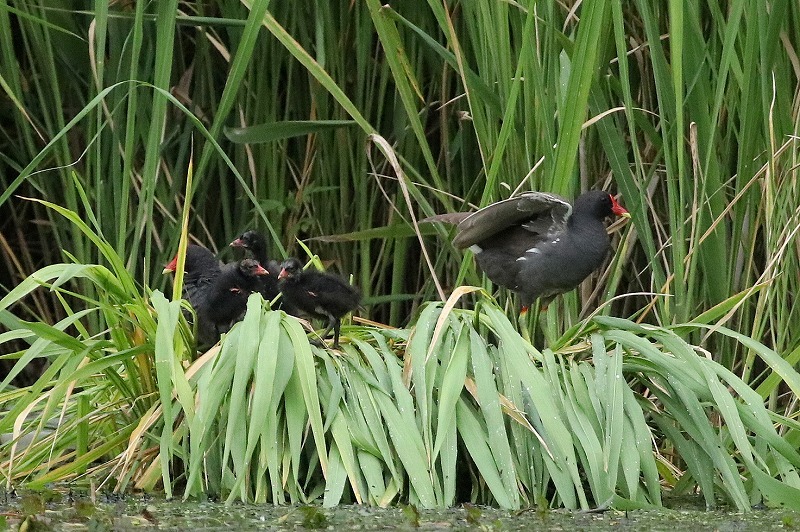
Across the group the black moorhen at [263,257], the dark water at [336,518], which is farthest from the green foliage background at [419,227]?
the black moorhen at [263,257]

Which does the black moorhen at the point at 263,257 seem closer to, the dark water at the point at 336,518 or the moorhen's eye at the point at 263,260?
the moorhen's eye at the point at 263,260

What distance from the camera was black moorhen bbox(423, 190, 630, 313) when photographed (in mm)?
4219

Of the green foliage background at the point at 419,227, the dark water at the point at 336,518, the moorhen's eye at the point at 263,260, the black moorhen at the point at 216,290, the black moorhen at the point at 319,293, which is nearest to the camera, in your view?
the dark water at the point at 336,518

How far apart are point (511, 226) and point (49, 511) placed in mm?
2100

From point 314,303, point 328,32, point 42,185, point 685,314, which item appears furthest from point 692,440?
point 42,185

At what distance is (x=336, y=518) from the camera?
10.2 ft

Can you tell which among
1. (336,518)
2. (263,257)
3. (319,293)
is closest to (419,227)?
(263,257)

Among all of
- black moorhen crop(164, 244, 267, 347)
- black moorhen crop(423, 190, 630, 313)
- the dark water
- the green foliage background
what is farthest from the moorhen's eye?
the dark water

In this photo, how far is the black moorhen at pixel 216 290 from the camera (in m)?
4.21

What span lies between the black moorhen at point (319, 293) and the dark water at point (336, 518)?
85 cm

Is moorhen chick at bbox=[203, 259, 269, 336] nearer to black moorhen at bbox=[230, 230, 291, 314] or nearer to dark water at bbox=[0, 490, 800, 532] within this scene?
black moorhen at bbox=[230, 230, 291, 314]

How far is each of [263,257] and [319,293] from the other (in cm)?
68

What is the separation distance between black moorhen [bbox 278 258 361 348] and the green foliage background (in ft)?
0.44

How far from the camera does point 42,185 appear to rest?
5117 mm
